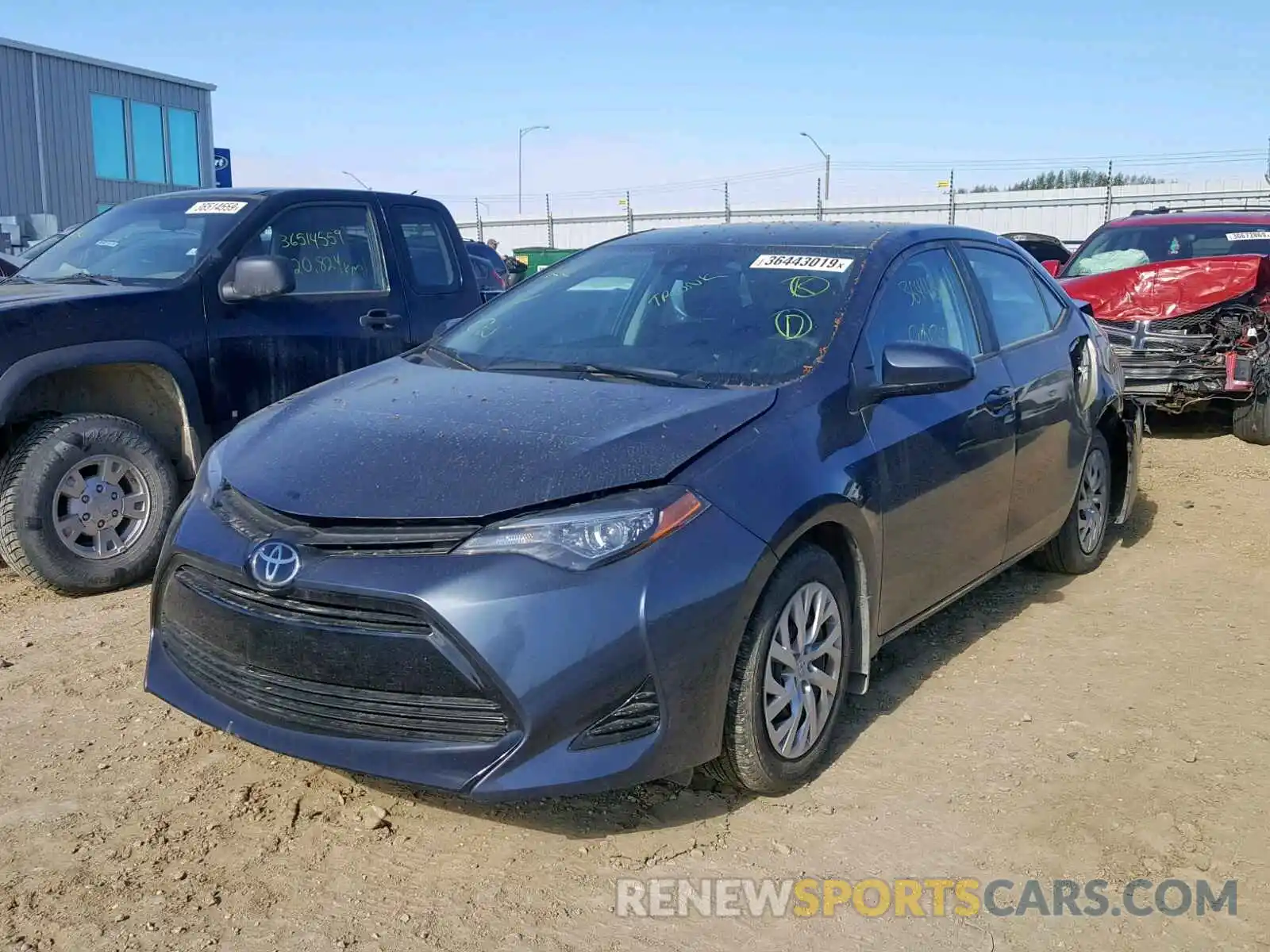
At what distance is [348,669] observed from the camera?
2848mm

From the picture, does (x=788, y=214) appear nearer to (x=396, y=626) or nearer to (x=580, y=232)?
(x=580, y=232)

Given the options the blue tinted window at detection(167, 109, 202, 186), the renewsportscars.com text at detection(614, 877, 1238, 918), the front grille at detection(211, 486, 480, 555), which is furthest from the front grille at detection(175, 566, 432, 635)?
the blue tinted window at detection(167, 109, 202, 186)

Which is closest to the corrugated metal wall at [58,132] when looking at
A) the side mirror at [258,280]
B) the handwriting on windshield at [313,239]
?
the handwriting on windshield at [313,239]

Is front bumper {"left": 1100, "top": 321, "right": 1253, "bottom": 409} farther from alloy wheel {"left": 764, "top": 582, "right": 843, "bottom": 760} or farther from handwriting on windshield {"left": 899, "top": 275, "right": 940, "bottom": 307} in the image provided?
alloy wheel {"left": 764, "top": 582, "right": 843, "bottom": 760}

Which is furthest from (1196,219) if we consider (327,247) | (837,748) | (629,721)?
(629,721)

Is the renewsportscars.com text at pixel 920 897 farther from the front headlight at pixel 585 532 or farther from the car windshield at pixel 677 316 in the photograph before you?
the car windshield at pixel 677 316

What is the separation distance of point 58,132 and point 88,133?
2.66 ft

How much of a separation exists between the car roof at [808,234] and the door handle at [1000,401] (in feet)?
2.09

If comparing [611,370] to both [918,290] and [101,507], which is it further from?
[101,507]

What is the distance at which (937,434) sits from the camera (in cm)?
Answer: 400

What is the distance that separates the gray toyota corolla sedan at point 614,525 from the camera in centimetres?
279

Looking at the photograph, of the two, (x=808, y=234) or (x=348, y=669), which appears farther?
(x=808, y=234)

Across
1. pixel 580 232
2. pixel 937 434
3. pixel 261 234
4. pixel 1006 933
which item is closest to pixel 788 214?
pixel 580 232

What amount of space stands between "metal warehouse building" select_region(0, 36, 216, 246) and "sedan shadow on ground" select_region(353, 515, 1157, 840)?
21.7 metres
